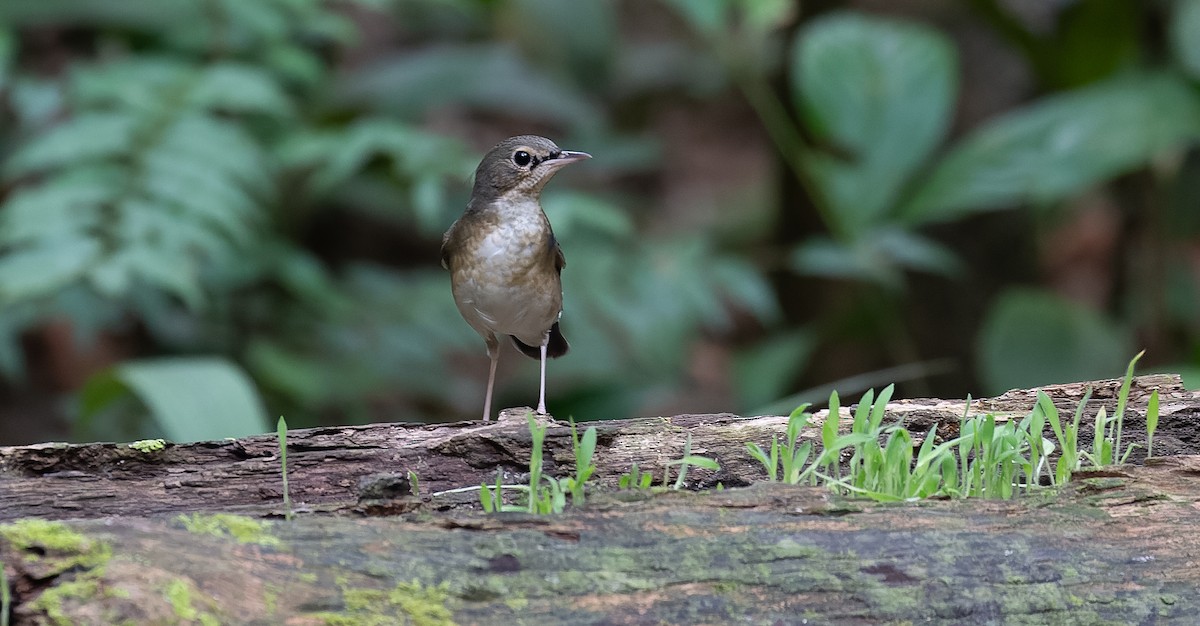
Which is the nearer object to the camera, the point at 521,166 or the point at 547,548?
the point at 547,548

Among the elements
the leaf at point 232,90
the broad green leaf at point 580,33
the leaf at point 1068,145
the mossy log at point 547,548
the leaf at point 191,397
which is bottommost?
the mossy log at point 547,548

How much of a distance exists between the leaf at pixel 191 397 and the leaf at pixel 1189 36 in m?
4.99

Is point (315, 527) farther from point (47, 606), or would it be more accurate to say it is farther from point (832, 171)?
point (832, 171)

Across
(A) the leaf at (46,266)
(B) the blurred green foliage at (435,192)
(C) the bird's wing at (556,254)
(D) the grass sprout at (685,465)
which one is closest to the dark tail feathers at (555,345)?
(C) the bird's wing at (556,254)

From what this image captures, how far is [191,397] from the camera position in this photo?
17.1 feet

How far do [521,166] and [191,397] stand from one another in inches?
76.7

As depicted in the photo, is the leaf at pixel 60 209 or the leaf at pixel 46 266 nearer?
the leaf at pixel 46 266

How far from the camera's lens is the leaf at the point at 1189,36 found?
6320mm

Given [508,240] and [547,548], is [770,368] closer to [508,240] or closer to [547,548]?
[508,240]

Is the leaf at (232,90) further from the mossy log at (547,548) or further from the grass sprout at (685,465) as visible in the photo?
the grass sprout at (685,465)

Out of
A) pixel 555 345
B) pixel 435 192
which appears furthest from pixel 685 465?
pixel 435 192

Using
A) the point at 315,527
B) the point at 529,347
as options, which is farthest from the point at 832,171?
the point at 315,527

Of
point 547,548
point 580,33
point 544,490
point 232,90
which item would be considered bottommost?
point 547,548

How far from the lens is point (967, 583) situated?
2.33m
